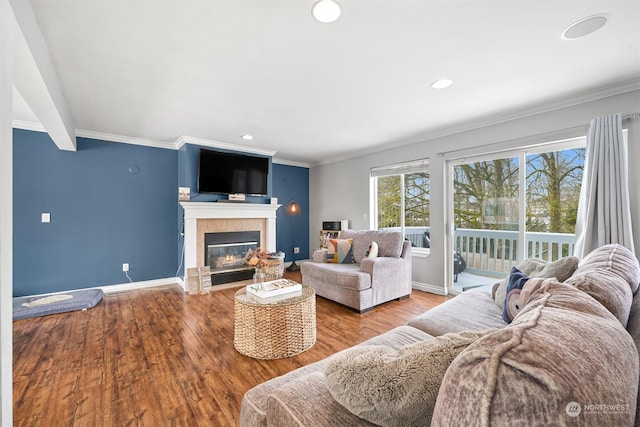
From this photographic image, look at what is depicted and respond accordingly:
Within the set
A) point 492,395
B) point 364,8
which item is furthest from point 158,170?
point 492,395

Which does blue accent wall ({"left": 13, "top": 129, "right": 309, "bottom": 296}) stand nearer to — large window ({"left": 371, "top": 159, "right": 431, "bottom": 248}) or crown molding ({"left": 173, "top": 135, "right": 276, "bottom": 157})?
crown molding ({"left": 173, "top": 135, "right": 276, "bottom": 157})

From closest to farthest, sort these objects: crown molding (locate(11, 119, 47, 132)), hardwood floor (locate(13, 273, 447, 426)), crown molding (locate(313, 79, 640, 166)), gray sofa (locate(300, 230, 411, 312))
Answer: hardwood floor (locate(13, 273, 447, 426)) → crown molding (locate(313, 79, 640, 166)) → gray sofa (locate(300, 230, 411, 312)) → crown molding (locate(11, 119, 47, 132))

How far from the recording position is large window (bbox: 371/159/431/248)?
4137 mm

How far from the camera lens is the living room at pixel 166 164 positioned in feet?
8.34

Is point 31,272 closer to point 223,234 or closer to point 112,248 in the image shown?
point 112,248

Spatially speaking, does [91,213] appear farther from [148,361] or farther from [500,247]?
[500,247]

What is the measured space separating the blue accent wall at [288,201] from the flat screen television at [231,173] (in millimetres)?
923

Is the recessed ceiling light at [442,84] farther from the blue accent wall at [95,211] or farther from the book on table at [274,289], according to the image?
the blue accent wall at [95,211]

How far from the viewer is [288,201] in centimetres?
583

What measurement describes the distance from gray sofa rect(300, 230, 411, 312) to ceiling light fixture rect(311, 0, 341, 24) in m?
2.44

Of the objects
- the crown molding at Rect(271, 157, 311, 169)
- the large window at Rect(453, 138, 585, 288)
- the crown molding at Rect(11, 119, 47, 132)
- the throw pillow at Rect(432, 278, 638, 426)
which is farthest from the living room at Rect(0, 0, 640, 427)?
the throw pillow at Rect(432, 278, 638, 426)

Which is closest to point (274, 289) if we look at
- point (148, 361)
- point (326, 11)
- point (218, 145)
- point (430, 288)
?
point (148, 361)

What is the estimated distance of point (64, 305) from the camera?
309 centimetres

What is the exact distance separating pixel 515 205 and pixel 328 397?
3.43m
